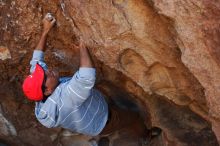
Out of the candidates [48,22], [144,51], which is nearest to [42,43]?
[48,22]

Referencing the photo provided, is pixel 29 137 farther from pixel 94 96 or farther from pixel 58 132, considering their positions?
pixel 94 96

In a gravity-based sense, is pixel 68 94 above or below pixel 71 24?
below

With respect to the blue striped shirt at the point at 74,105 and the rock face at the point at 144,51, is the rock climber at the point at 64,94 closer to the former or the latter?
the blue striped shirt at the point at 74,105

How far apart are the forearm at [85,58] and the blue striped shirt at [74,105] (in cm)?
5

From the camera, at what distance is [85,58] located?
8.17 ft

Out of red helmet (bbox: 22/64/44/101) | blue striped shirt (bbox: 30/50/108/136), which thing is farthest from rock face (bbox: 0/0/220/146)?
red helmet (bbox: 22/64/44/101)

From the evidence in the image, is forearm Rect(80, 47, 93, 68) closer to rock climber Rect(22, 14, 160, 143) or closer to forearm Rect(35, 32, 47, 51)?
rock climber Rect(22, 14, 160, 143)

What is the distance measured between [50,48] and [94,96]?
417mm

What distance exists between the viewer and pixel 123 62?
253 centimetres

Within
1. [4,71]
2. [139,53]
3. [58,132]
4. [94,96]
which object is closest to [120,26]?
[139,53]

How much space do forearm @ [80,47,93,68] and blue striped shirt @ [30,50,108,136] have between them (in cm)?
5

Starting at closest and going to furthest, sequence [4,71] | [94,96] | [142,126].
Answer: [94,96] < [4,71] < [142,126]

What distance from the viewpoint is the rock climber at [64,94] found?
2.38 metres

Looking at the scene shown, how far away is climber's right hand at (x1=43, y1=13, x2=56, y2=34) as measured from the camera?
2.64m
